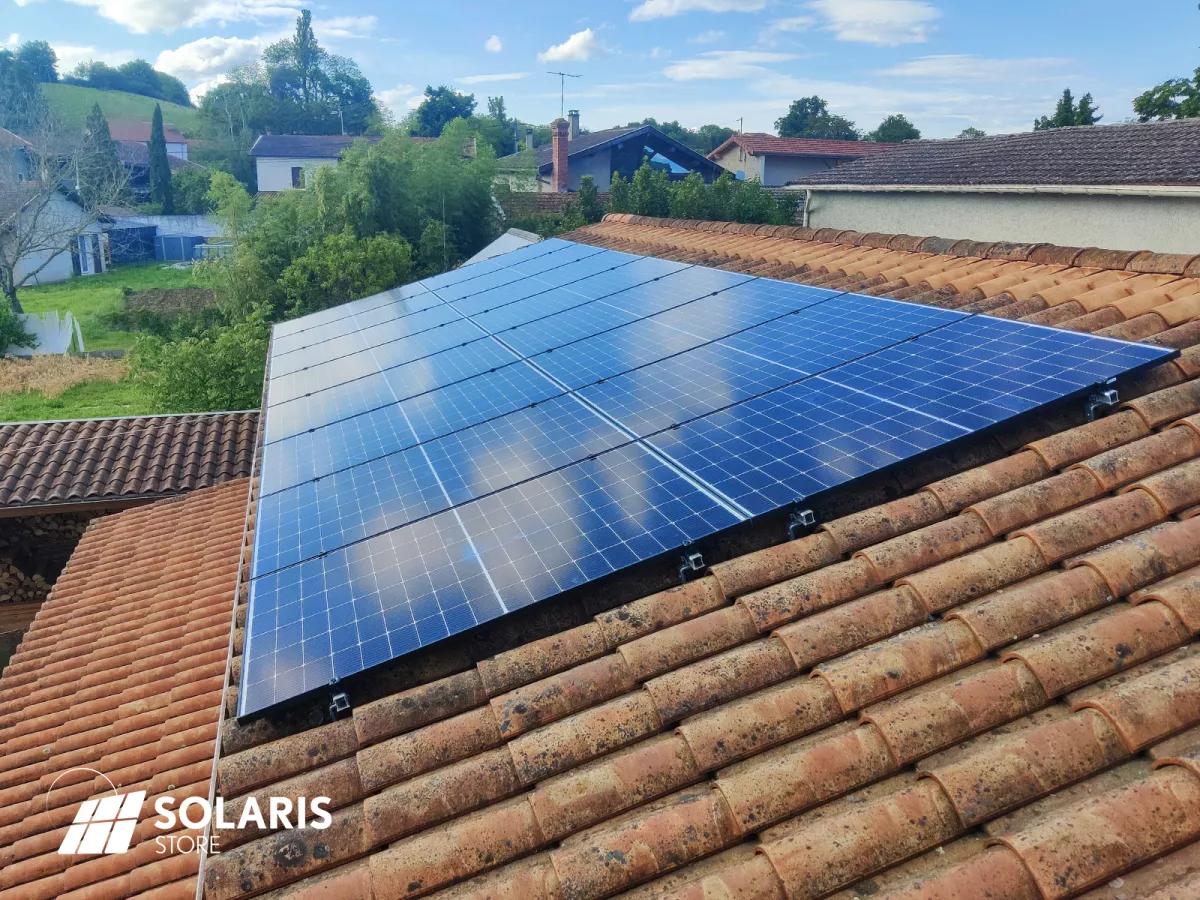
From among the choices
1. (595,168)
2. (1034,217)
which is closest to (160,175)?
(595,168)

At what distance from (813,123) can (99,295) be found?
73.8m

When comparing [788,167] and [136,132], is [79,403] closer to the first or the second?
[788,167]

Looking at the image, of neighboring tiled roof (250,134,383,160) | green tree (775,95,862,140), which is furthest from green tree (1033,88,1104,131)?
neighboring tiled roof (250,134,383,160)

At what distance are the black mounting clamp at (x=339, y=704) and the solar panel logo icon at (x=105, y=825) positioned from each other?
224cm

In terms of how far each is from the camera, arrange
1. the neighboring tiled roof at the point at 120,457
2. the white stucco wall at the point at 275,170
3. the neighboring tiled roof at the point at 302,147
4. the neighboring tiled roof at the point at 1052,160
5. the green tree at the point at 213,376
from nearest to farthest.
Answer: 1. the neighboring tiled roof at the point at 120,457
2. the neighboring tiled roof at the point at 1052,160
3. the green tree at the point at 213,376
4. the neighboring tiled roof at the point at 302,147
5. the white stucco wall at the point at 275,170

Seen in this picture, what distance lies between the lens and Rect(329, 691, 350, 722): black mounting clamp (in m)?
4.81

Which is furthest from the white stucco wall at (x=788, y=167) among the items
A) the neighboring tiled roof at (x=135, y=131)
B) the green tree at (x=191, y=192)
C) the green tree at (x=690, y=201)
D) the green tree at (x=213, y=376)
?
the neighboring tiled roof at (x=135, y=131)

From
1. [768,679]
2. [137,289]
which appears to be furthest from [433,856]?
[137,289]

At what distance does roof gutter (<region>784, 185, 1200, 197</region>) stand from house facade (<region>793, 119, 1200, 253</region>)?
2 cm

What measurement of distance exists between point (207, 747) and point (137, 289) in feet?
191

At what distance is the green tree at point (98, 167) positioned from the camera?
58.5 metres

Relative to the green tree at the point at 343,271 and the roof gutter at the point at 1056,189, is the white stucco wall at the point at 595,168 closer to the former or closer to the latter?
the green tree at the point at 343,271

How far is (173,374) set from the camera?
2056 cm

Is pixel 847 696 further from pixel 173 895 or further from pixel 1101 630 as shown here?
pixel 173 895
